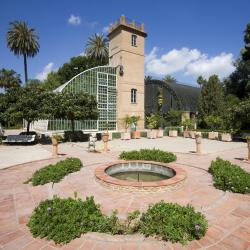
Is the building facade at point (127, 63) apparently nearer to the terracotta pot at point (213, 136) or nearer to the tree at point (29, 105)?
the terracotta pot at point (213, 136)

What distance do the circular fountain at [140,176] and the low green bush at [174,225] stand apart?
2.00 meters

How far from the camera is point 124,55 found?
29.4m

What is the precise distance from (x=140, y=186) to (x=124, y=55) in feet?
82.8

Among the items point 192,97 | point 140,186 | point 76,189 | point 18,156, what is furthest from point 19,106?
point 192,97

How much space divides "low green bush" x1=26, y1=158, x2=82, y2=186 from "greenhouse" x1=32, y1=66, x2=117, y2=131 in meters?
17.4

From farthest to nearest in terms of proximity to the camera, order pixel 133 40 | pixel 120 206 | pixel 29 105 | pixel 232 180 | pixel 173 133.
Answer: pixel 133 40 < pixel 173 133 < pixel 29 105 < pixel 232 180 < pixel 120 206

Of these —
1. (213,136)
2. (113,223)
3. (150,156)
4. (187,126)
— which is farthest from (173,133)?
(113,223)

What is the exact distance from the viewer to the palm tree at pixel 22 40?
38.5 metres

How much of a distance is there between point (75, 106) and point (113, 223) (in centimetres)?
1686

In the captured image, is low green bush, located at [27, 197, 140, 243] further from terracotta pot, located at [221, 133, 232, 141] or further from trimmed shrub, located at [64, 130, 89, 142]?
terracotta pot, located at [221, 133, 232, 141]

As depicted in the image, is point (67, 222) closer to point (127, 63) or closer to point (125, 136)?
point (125, 136)

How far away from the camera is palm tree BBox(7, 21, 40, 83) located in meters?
38.5

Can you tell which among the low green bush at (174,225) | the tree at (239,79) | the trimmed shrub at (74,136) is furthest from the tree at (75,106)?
the tree at (239,79)

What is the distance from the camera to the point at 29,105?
59.5 ft
